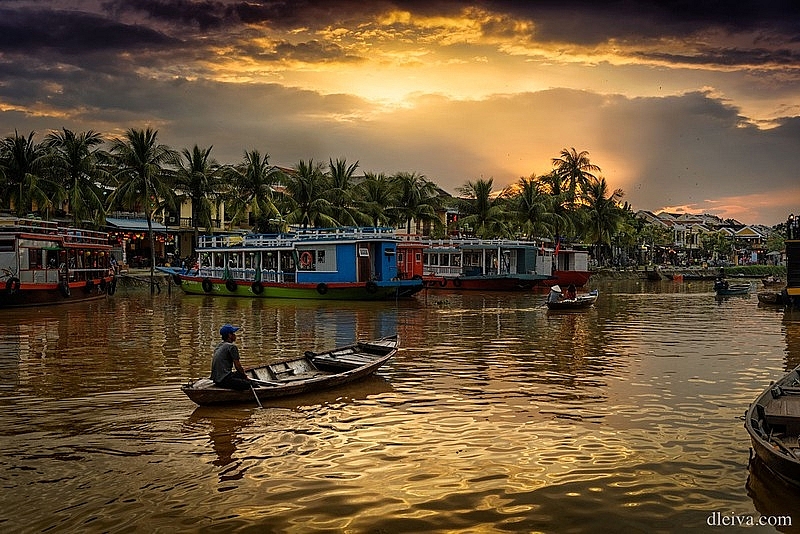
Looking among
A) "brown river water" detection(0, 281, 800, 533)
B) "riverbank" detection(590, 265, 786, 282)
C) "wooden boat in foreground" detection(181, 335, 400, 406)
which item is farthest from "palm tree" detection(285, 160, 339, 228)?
"wooden boat in foreground" detection(181, 335, 400, 406)

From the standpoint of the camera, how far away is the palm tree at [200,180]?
48125mm

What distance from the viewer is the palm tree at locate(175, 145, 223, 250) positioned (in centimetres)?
4812

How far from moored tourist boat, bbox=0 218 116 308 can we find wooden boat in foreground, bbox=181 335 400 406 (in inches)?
824

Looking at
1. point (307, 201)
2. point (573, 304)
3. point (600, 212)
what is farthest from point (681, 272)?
point (573, 304)

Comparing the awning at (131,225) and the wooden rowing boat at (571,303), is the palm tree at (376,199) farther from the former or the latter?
the wooden rowing boat at (571,303)

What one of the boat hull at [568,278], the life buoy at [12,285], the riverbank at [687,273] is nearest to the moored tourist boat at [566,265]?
the boat hull at [568,278]

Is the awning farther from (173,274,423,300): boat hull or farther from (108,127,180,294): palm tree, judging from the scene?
(173,274,423,300): boat hull

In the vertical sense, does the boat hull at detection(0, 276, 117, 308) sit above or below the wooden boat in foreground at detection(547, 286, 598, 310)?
above

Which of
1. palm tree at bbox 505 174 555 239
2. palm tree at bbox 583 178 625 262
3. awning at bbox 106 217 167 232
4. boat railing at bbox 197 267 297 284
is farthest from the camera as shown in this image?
palm tree at bbox 583 178 625 262

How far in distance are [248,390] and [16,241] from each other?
2360cm

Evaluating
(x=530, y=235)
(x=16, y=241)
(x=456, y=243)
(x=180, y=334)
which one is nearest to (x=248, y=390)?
(x=180, y=334)

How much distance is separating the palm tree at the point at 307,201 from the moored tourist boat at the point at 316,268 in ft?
37.2

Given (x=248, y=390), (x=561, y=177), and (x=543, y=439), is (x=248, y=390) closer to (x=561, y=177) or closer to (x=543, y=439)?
(x=543, y=439)

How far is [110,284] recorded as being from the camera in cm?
3884
